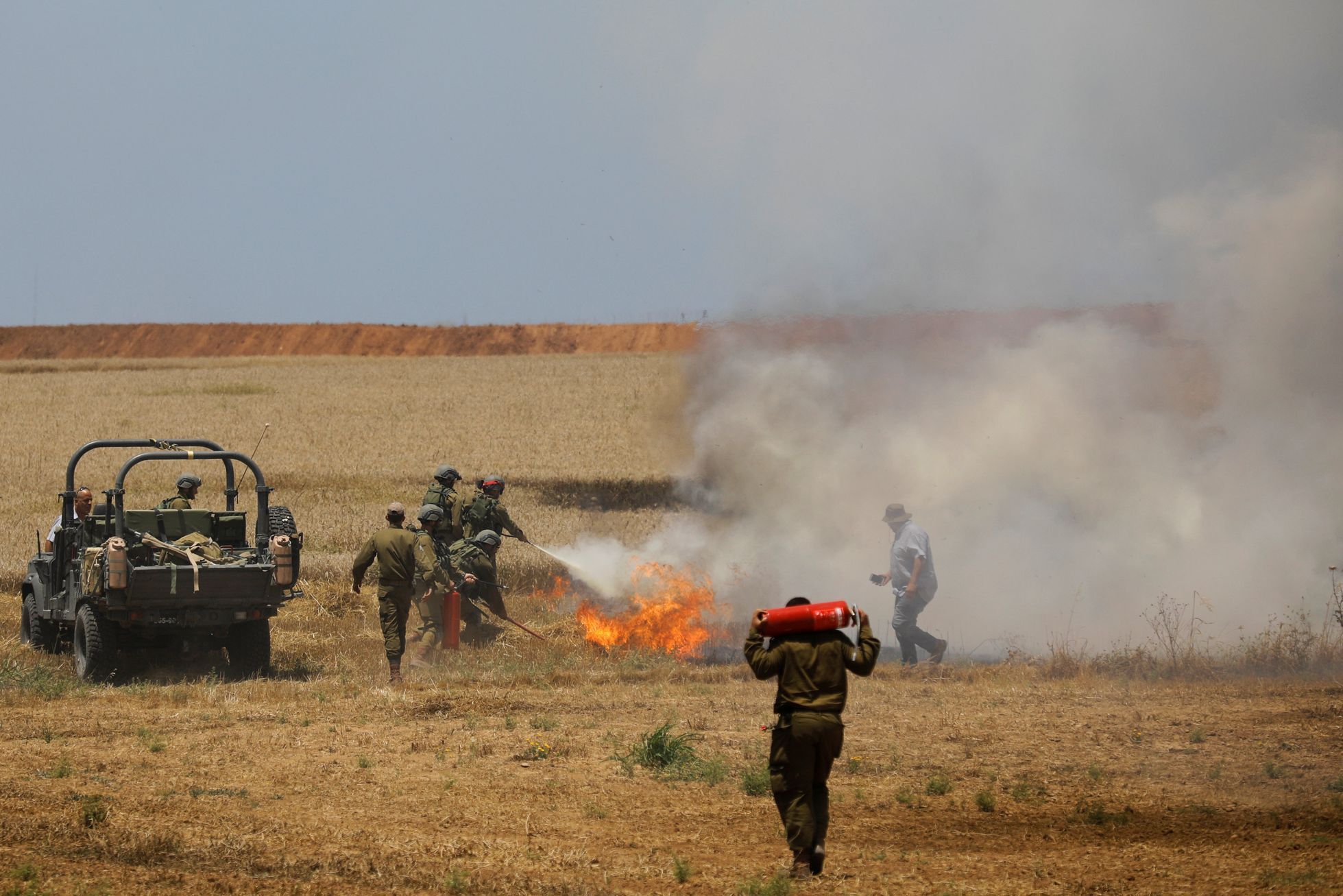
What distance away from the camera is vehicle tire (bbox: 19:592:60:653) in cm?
1530

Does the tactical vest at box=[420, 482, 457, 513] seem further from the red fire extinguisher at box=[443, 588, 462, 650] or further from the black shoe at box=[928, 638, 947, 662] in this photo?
the black shoe at box=[928, 638, 947, 662]

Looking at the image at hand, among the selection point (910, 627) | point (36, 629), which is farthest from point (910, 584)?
point (36, 629)

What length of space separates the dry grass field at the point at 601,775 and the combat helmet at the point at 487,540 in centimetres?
124

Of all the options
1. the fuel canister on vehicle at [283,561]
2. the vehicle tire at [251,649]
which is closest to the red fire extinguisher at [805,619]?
the fuel canister on vehicle at [283,561]

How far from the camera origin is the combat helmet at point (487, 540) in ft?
54.3

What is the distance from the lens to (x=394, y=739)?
Answer: 10758mm

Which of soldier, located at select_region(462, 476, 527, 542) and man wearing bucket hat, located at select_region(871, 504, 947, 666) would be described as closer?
man wearing bucket hat, located at select_region(871, 504, 947, 666)

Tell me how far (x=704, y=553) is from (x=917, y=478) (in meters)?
3.95

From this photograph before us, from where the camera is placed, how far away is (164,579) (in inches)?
506

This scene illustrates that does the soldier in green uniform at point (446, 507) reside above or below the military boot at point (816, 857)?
above

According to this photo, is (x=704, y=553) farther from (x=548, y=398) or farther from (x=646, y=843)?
(x=548, y=398)

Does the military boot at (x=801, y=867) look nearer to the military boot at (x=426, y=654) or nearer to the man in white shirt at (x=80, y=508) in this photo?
the military boot at (x=426, y=654)

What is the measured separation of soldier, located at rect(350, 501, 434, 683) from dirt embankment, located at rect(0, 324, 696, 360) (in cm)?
6720

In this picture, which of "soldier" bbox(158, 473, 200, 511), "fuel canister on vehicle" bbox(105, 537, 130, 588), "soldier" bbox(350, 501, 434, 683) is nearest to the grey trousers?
"soldier" bbox(350, 501, 434, 683)
